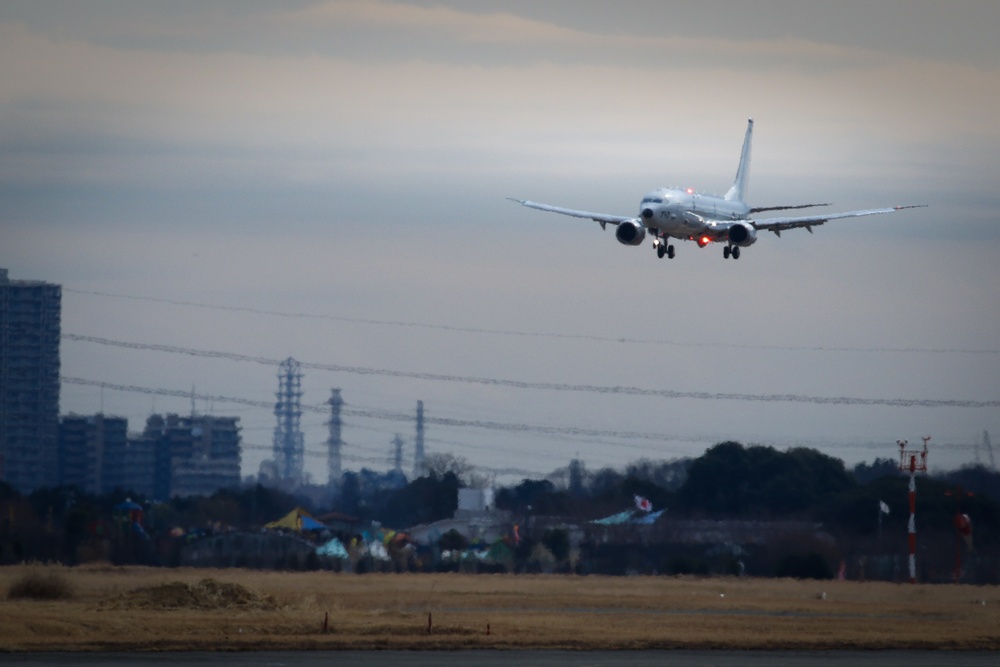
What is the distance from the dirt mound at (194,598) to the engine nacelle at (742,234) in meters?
33.9

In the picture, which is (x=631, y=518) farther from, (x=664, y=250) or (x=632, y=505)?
(x=664, y=250)

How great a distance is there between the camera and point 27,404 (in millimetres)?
181000

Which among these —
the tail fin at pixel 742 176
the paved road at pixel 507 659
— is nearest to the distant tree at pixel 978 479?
the tail fin at pixel 742 176

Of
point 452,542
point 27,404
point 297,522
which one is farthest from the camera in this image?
point 27,404

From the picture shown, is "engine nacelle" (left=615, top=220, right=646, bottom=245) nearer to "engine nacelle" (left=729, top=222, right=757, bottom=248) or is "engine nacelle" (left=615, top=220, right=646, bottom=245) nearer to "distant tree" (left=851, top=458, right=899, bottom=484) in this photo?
"engine nacelle" (left=729, top=222, right=757, bottom=248)

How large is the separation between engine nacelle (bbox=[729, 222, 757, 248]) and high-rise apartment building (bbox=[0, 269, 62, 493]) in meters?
77.5

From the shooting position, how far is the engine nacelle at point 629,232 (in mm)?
84188

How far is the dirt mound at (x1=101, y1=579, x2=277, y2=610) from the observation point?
220ft

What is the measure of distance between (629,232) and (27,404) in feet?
381

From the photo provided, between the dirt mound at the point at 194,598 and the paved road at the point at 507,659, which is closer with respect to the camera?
the paved road at the point at 507,659

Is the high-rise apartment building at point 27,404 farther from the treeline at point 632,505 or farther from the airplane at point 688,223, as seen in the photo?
the airplane at point 688,223

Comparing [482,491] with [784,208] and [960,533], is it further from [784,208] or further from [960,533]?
[784,208]

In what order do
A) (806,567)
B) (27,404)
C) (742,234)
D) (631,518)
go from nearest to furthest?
(742,234)
(806,567)
(631,518)
(27,404)

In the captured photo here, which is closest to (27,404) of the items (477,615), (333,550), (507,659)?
(333,550)
